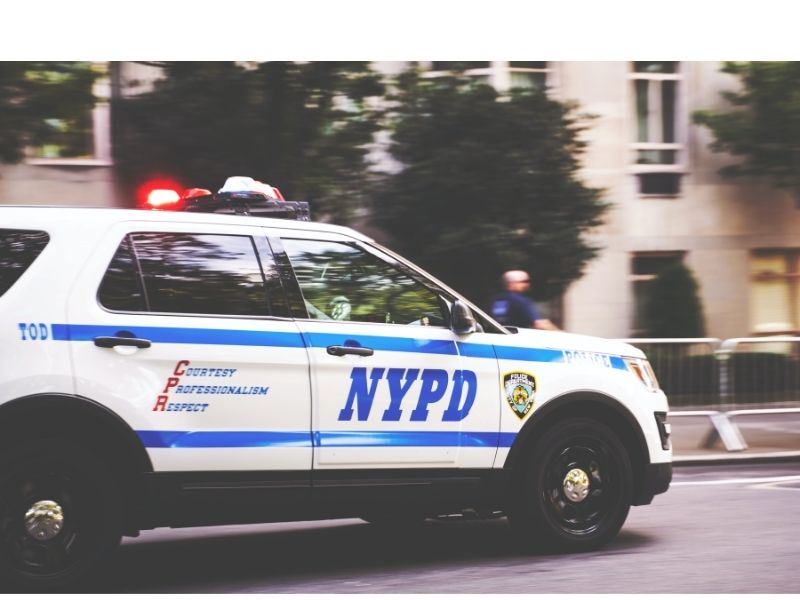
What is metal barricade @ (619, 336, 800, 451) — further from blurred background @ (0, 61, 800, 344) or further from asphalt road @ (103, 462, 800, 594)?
blurred background @ (0, 61, 800, 344)

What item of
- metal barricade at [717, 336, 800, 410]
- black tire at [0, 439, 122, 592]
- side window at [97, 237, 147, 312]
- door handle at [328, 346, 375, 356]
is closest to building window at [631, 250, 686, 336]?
metal barricade at [717, 336, 800, 410]

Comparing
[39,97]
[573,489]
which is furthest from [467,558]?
[39,97]

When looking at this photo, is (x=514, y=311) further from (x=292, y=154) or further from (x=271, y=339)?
(x=271, y=339)

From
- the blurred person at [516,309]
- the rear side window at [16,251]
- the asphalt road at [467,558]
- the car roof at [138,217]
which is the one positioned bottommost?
the asphalt road at [467,558]

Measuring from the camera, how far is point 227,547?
7125mm

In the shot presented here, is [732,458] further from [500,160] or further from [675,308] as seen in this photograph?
[675,308]

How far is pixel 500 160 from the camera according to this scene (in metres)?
15.0

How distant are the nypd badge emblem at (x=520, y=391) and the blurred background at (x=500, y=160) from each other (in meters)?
5.82

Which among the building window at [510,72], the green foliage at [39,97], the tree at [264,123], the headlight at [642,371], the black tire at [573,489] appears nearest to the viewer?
the black tire at [573,489]

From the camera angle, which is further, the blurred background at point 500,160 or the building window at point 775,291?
the building window at point 775,291

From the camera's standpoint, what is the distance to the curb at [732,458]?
11344mm

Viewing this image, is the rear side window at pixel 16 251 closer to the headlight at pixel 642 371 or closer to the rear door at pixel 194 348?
the rear door at pixel 194 348

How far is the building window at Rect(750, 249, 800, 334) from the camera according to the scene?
65.7ft

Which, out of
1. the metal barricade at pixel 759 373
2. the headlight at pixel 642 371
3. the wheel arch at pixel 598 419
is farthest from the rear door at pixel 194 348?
the metal barricade at pixel 759 373
